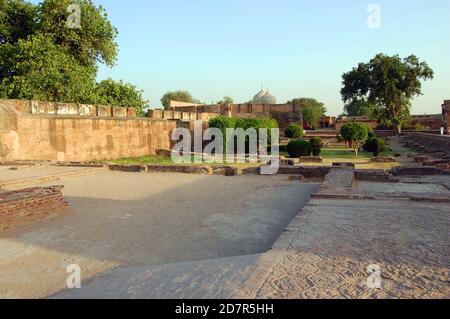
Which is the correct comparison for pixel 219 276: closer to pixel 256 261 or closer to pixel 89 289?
pixel 256 261

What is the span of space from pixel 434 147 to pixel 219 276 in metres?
19.5

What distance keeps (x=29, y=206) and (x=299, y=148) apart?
48.7 feet

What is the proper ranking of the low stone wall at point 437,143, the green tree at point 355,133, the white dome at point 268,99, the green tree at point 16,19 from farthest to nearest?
the white dome at point 268,99
the green tree at point 16,19
the green tree at point 355,133
the low stone wall at point 437,143

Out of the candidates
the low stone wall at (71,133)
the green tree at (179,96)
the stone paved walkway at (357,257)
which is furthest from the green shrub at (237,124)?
the green tree at (179,96)

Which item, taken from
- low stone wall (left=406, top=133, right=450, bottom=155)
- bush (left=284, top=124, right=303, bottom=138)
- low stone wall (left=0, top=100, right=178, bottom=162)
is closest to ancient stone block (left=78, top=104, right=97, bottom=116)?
low stone wall (left=0, top=100, right=178, bottom=162)

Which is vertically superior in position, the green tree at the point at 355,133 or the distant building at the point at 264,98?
the distant building at the point at 264,98

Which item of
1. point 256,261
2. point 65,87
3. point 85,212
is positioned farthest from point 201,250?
point 65,87

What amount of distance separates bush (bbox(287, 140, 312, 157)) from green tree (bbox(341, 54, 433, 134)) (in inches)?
617

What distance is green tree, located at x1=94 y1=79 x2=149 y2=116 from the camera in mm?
21261

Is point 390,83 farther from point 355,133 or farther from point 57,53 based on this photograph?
point 57,53

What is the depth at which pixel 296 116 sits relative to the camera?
114ft

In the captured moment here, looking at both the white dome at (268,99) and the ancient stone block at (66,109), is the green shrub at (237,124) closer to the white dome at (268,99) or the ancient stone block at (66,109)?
the ancient stone block at (66,109)

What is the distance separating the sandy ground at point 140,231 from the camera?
331cm

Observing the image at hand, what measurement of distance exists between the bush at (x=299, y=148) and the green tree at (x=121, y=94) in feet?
28.8
